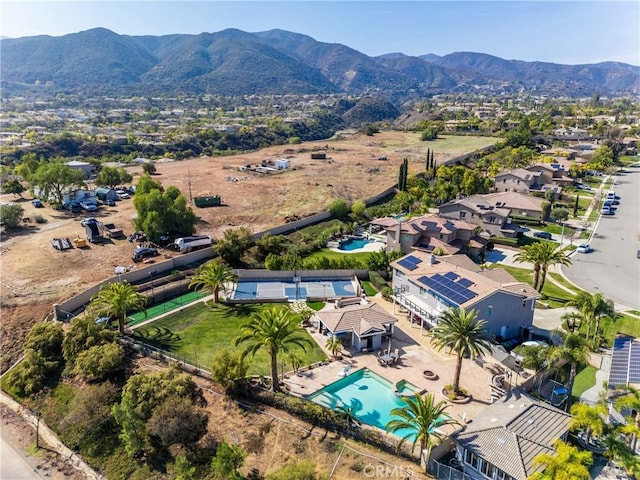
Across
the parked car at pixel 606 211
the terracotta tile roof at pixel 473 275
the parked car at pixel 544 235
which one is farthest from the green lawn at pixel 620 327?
the parked car at pixel 606 211

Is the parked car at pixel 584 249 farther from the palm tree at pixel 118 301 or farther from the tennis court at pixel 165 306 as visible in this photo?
the palm tree at pixel 118 301

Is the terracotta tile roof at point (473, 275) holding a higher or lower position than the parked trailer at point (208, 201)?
higher

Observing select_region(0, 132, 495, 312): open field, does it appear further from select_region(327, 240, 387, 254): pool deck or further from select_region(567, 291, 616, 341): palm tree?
select_region(567, 291, 616, 341): palm tree

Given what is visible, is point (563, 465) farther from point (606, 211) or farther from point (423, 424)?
point (606, 211)

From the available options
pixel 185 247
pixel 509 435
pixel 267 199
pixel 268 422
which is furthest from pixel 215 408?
pixel 267 199

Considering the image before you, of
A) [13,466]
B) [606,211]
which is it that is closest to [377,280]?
[13,466]

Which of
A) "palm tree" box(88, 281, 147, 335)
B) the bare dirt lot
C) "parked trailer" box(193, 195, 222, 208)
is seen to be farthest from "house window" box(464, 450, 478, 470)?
"parked trailer" box(193, 195, 222, 208)

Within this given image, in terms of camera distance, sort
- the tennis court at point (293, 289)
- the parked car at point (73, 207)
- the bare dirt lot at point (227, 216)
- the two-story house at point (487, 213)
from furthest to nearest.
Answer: the parked car at point (73, 207) → the two-story house at point (487, 213) → the tennis court at point (293, 289) → the bare dirt lot at point (227, 216)
